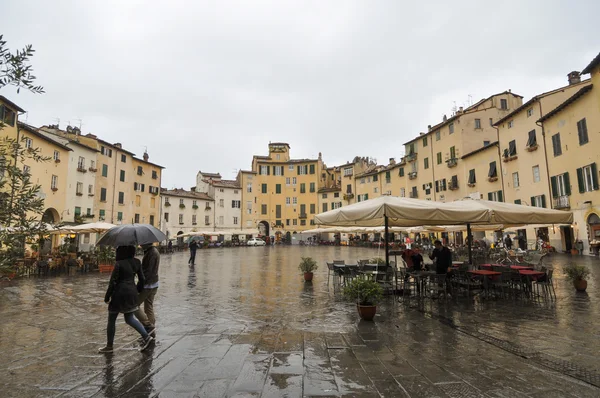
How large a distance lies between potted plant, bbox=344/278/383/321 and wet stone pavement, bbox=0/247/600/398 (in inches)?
8.3

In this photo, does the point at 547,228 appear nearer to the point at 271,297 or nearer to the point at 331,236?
the point at 271,297

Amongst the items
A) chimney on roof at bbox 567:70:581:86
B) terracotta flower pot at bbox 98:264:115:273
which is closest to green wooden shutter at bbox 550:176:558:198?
chimney on roof at bbox 567:70:581:86

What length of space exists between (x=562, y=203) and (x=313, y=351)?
2465 centimetres

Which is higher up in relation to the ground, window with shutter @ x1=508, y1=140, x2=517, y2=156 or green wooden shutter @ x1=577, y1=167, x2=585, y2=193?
window with shutter @ x1=508, y1=140, x2=517, y2=156

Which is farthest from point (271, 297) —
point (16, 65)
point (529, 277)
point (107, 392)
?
point (16, 65)

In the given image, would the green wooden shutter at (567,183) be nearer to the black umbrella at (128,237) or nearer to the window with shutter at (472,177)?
the window with shutter at (472,177)

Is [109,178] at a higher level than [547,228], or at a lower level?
higher

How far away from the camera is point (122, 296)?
478 cm

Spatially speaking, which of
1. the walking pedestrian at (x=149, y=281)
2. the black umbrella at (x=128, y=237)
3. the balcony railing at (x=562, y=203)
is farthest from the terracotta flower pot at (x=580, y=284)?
the balcony railing at (x=562, y=203)

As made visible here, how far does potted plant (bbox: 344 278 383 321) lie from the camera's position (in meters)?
6.16

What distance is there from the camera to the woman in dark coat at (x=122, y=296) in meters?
4.77

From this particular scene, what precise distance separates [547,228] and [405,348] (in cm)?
2652

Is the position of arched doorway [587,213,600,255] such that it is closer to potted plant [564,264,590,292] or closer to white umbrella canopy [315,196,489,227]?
potted plant [564,264,590,292]

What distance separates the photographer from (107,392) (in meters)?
3.61
